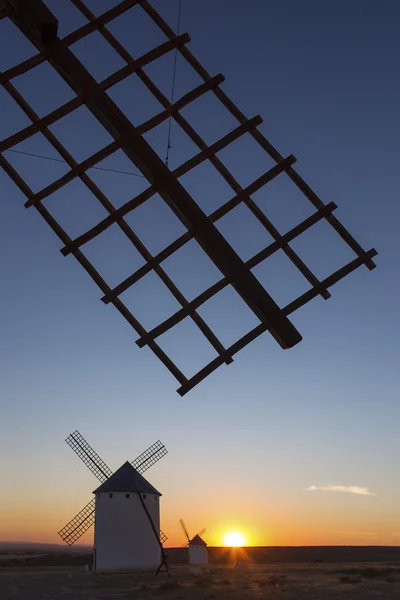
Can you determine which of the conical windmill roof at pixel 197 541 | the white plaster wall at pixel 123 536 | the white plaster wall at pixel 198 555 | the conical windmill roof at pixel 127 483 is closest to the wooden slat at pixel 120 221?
the white plaster wall at pixel 123 536

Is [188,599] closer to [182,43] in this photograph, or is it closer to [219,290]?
[219,290]

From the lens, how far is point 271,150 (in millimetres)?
5891

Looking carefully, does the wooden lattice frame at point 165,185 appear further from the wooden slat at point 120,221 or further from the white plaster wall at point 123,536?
the white plaster wall at point 123,536

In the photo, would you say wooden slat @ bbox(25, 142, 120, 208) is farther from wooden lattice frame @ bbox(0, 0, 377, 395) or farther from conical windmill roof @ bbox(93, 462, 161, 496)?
conical windmill roof @ bbox(93, 462, 161, 496)

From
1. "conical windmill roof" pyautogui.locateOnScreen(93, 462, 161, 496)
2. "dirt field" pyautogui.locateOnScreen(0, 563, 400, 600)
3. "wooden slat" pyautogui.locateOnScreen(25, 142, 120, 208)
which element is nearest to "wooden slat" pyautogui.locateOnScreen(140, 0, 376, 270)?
"wooden slat" pyautogui.locateOnScreen(25, 142, 120, 208)

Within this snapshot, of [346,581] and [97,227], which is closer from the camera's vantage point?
[97,227]

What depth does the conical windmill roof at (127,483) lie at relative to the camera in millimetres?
28453

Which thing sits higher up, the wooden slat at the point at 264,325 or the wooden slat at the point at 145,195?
the wooden slat at the point at 145,195

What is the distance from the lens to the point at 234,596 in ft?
58.2

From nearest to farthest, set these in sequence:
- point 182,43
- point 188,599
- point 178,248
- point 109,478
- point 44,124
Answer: point 178,248, point 44,124, point 182,43, point 188,599, point 109,478

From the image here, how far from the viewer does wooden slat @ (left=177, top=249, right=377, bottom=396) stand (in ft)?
16.5

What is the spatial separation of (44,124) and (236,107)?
2090 millimetres

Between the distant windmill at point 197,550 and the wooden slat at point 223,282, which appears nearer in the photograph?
the wooden slat at point 223,282

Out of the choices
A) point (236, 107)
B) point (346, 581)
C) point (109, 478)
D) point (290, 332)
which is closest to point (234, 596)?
point (346, 581)
